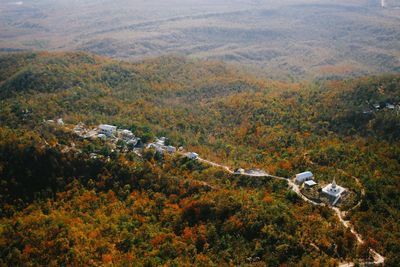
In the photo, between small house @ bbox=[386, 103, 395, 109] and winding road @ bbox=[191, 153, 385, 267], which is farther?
small house @ bbox=[386, 103, 395, 109]

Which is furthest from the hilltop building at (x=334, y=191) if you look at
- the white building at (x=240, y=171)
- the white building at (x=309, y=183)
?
the white building at (x=240, y=171)

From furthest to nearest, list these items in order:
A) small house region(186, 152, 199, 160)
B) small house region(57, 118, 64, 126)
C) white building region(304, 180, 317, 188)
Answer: small house region(57, 118, 64, 126)
small house region(186, 152, 199, 160)
white building region(304, 180, 317, 188)

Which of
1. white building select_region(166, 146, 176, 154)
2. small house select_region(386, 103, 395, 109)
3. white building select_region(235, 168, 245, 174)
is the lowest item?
white building select_region(235, 168, 245, 174)

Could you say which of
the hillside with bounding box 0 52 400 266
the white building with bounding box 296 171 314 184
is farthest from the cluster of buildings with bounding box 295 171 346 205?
the hillside with bounding box 0 52 400 266

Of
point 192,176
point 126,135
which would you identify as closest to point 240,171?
point 192,176

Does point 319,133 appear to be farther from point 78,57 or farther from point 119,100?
point 78,57

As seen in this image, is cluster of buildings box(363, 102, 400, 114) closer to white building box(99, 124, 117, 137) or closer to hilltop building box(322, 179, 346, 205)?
hilltop building box(322, 179, 346, 205)
